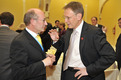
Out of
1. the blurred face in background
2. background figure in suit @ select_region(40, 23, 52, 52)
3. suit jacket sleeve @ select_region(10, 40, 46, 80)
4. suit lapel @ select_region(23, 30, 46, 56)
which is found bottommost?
background figure in suit @ select_region(40, 23, 52, 52)

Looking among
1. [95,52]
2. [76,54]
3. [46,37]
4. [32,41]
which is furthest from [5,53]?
[46,37]

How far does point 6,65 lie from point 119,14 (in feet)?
22.3

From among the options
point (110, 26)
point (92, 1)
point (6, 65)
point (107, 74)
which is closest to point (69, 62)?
point (6, 65)

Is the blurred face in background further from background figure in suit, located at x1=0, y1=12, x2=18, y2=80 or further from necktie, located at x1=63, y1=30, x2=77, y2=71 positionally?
background figure in suit, located at x1=0, y1=12, x2=18, y2=80

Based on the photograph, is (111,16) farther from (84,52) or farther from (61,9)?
(84,52)

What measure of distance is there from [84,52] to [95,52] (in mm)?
130

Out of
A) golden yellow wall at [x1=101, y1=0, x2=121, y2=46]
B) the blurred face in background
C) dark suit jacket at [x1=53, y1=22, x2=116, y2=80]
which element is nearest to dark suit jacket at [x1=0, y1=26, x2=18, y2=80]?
Answer: the blurred face in background

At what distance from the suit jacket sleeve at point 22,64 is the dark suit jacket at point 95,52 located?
0.56 metres

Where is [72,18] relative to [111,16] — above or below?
above

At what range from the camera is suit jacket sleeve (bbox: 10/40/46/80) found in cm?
152

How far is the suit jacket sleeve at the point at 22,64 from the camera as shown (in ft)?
4.99

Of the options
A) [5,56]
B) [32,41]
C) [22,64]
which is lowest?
[5,56]

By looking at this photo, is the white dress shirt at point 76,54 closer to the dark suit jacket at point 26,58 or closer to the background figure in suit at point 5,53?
the dark suit jacket at point 26,58

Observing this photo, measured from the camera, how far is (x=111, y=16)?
859 cm
